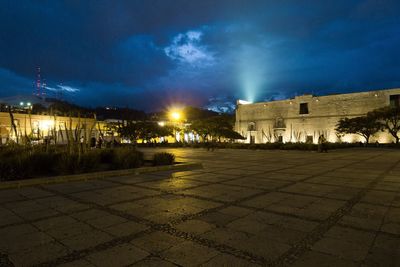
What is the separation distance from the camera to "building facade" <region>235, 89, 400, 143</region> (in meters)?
41.1

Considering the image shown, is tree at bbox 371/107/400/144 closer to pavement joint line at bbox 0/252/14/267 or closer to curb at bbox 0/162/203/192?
curb at bbox 0/162/203/192

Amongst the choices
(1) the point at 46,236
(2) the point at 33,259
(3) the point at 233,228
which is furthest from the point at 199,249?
(1) the point at 46,236

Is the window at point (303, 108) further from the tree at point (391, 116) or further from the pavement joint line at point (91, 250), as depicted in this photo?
the pavement joint line at point (91, 250)

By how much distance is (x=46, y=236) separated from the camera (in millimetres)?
3156

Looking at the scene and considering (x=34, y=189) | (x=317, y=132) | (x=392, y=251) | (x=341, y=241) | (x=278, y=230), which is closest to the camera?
(x=392, y=251)

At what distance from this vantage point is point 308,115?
47.8m

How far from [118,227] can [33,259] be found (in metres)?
1.07

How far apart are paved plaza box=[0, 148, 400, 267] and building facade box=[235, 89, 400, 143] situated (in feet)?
116

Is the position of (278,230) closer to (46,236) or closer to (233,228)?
(233,228)

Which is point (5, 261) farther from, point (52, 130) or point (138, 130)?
point (138, 130)

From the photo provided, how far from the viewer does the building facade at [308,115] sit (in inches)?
1617

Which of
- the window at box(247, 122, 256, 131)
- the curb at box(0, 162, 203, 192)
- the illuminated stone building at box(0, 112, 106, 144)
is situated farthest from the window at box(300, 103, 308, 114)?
the curb at box(0, 162, 203, 192)

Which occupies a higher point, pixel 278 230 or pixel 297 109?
pixel 297 109

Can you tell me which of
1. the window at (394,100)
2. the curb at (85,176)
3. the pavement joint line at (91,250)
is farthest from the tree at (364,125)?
the pavement joint line at (91,250)
